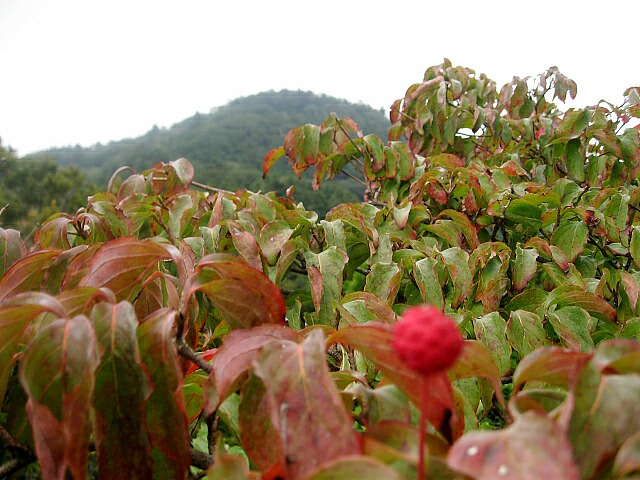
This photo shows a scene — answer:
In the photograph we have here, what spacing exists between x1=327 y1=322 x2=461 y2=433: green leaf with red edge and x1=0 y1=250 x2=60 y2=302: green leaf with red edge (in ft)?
1.53

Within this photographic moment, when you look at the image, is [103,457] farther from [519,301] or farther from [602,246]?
[602,246]

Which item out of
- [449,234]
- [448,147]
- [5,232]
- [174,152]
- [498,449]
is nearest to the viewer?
[498,449]

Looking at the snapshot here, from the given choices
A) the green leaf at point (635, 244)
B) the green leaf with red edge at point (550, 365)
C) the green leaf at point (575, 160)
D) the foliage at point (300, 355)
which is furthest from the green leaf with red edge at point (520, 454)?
the green leaf at point (575, 160)

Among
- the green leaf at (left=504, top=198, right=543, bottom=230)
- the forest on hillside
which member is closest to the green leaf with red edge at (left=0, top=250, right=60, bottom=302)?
the green leaf at (left=504, top=198, right=543, bottom=230)

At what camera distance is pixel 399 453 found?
0.31 metres

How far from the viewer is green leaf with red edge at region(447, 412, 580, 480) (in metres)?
0.26

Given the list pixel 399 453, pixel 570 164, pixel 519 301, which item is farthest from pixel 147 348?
pixel 570 164

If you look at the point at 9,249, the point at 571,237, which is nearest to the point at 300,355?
the point at 9,249

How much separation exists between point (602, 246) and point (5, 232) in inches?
54.7

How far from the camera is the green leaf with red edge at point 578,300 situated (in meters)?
0.83

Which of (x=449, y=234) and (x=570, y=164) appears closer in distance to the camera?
(x=449, y=234)

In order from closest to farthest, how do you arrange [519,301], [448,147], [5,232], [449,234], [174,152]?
1. [5,232]
2. [519,301]
3. [449,234]
4. [448,147]
5. [174,152]

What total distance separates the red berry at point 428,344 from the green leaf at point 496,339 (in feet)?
1.97

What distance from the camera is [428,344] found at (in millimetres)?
232
